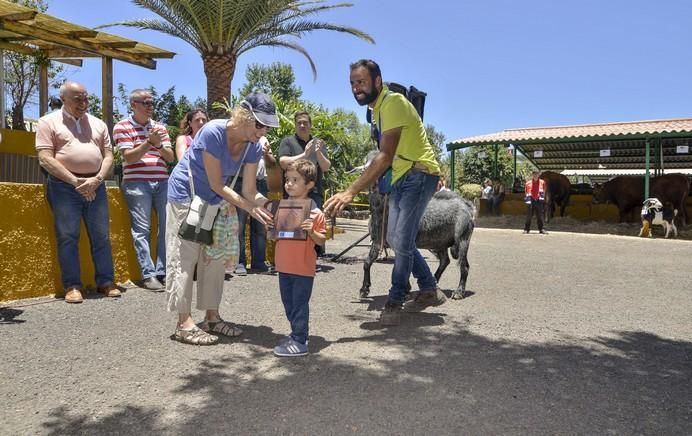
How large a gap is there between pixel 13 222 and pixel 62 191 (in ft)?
1.60

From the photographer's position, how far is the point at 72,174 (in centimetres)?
501

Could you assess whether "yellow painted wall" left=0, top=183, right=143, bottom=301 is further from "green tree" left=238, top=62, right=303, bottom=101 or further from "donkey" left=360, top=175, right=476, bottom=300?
"green tree" left=238, top=62, right=303, bottom=101

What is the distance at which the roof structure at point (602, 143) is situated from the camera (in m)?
18.3

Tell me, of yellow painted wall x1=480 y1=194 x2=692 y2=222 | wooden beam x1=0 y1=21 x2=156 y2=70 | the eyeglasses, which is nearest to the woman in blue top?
the eyeglasses

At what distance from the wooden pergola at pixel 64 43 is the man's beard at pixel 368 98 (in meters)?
6.20

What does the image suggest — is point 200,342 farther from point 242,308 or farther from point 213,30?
point 213,30

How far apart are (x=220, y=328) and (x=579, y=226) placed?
16.5 metres

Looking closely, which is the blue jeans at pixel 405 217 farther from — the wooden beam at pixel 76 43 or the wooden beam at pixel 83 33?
the wooden beam at pixel 76 43

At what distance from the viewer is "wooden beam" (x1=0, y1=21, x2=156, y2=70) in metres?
8.89

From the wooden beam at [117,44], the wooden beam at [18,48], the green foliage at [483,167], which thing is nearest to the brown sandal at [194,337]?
the wooden beam at [117,44]

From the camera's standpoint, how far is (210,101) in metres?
15.0

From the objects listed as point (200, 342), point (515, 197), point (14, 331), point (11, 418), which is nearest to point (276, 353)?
point (200, 342)

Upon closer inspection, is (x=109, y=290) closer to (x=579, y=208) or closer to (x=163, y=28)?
(x=163, y=28)

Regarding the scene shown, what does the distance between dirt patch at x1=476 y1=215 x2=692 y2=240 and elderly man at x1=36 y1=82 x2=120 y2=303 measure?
48.7ft
